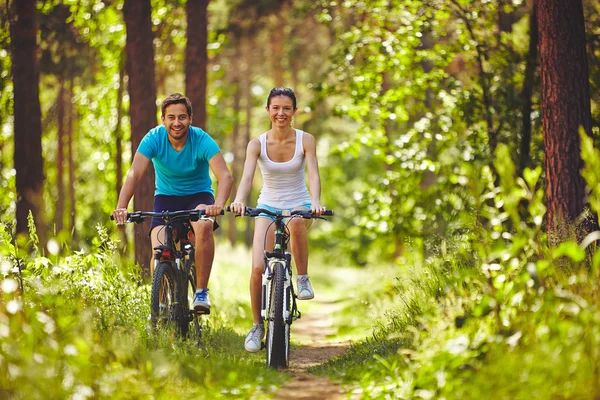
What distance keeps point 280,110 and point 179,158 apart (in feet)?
3.38

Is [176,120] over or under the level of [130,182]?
over

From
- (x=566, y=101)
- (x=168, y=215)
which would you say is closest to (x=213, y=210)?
(x=168, y=215)

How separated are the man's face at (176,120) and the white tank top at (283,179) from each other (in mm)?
700

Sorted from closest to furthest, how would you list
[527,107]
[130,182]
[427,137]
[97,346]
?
[97,346] → [130,182] → [527,107] → [427,137]

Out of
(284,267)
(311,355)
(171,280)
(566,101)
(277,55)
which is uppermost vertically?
(277,55)

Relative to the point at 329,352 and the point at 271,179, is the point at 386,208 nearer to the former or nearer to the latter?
the point at 329,352

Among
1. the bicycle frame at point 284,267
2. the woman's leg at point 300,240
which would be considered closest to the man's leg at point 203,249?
the bicycle frame at point 284,267

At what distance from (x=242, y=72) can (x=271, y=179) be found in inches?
743

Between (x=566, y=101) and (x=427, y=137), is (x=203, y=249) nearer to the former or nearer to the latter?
(x=566, y=101)

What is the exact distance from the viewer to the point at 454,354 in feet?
13.8

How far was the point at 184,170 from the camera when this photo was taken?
22.7 ft

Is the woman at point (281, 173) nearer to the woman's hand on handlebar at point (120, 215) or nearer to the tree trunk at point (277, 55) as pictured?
the woman's hand on handlebar at point (120, 215)

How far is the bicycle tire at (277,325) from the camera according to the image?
6.30 metres

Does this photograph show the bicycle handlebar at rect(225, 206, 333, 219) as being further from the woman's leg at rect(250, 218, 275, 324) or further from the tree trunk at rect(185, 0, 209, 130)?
the tree trunk at rect(185, 0, 209, 130)
